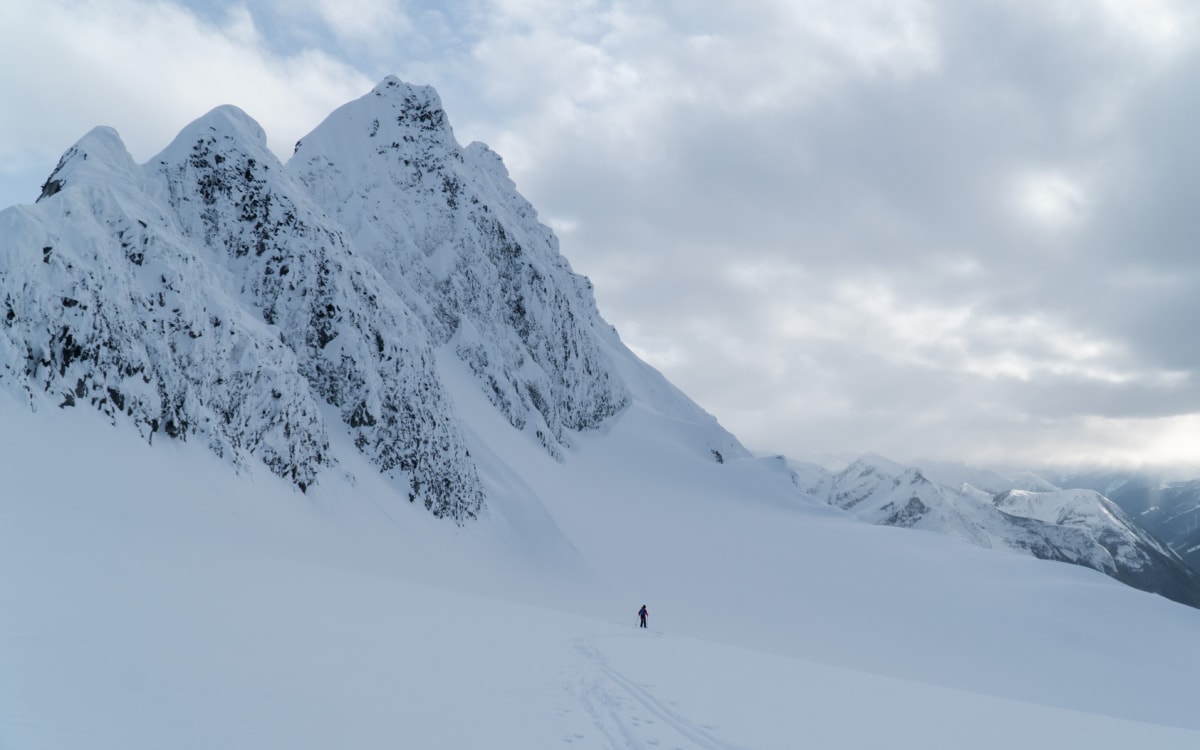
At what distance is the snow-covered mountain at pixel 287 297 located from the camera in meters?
27.5

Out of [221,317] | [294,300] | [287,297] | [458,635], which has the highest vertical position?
[287,297]

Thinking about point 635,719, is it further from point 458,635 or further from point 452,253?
point 452,253

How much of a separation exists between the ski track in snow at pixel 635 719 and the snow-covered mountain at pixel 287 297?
23235 millimetres

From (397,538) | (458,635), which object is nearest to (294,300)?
(397,538)

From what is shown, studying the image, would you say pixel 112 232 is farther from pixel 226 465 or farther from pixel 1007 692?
→ pixel 1007 692

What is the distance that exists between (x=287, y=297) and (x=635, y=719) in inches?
1621

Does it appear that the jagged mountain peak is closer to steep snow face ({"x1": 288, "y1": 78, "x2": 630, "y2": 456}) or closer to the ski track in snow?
steep snow face ({"x1": 288, "y1": 78, "x2": 630, "y2": 456})

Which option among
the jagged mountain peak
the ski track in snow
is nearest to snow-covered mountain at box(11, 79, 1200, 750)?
the ski track in snow

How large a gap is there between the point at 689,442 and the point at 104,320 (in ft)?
274

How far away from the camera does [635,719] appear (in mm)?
12172

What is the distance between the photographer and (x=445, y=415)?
5106cm

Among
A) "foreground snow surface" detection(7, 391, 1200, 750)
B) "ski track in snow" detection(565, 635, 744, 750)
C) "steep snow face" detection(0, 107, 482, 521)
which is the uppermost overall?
"steep snow face" detection(0, 107, 482, 521)

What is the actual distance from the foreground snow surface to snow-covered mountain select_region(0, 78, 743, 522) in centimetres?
270

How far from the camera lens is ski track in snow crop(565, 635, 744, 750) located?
A: 1088 cm
